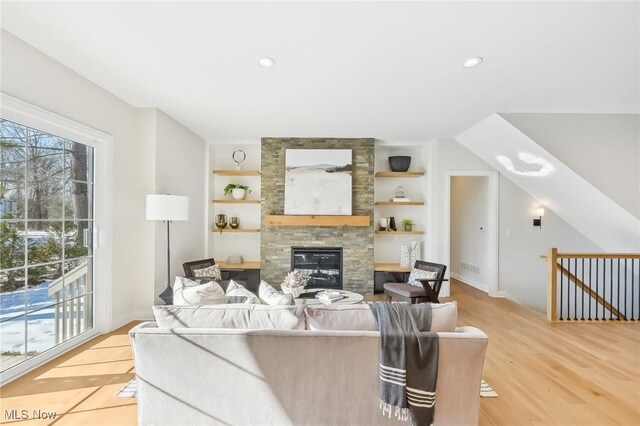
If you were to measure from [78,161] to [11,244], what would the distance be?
104 centimetres

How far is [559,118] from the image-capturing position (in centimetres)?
371

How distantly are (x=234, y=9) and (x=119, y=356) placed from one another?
3028mm

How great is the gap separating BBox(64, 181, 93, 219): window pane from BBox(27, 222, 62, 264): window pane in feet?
0.63

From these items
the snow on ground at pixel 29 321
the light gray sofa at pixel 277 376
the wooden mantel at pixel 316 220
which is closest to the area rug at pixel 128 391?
the light gray sofa at pixel 277 376

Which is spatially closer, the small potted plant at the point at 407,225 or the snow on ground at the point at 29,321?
the snow on ground at the point at 29,321

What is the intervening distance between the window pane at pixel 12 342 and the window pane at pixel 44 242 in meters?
0.48

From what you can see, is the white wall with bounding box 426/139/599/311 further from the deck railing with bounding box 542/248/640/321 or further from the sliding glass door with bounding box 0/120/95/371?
the sliding glass door with bounding box 0/120/95/371

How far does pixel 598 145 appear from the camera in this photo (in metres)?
3.69

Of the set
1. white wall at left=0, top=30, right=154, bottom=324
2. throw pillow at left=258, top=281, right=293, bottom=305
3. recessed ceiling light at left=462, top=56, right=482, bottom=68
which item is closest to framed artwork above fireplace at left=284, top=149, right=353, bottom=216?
white wall at left=0, top=30, right=154, bottom=324

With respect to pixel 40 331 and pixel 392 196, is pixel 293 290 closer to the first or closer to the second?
pixel 40 331

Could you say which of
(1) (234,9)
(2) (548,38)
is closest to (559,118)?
(2) (548,38)

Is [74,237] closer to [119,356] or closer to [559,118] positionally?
[119,356]

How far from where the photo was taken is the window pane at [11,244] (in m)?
2.26

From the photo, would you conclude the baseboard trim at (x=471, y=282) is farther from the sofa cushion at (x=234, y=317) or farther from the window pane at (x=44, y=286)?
the window pane at (x=44, y=286)
